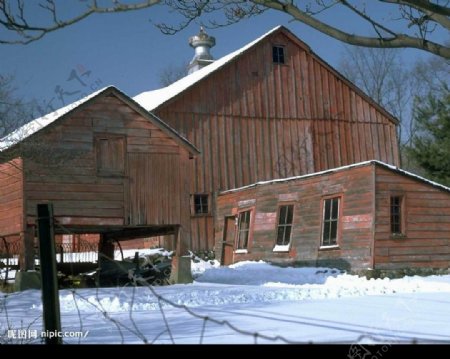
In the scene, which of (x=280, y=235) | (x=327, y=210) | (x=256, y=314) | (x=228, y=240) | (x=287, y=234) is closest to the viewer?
(x=256, y=314)

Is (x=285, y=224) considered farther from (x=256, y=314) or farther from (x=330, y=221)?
(x=256, y=314)

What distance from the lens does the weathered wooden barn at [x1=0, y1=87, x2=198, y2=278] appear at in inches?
572

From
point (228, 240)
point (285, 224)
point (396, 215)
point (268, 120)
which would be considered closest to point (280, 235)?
point (285, 224)

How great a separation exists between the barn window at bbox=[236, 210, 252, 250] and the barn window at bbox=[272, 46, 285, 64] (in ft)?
25.4

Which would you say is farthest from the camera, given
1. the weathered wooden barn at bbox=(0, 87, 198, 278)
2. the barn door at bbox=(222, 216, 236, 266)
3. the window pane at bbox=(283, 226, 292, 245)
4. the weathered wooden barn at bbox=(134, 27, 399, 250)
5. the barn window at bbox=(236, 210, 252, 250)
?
the weathered wooden barn at bbox=(134, 27, 399, 250)

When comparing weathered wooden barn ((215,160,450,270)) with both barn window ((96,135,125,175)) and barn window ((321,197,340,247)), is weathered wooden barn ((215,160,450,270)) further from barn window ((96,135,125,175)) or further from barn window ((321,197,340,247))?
barn window ((96,135,125,175))

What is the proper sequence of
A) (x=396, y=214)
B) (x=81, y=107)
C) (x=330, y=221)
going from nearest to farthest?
1. (x=81, y=107)
2. (x=396, y=214)
3. (x=330, y=221)

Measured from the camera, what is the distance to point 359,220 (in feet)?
57.8

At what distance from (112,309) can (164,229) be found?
764 centimetres

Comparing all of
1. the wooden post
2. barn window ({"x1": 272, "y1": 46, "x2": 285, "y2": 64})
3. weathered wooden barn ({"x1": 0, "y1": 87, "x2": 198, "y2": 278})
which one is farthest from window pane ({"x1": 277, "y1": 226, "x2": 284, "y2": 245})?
the wooden post

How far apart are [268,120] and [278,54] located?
2.94 metres

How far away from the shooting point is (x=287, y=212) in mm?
20391
